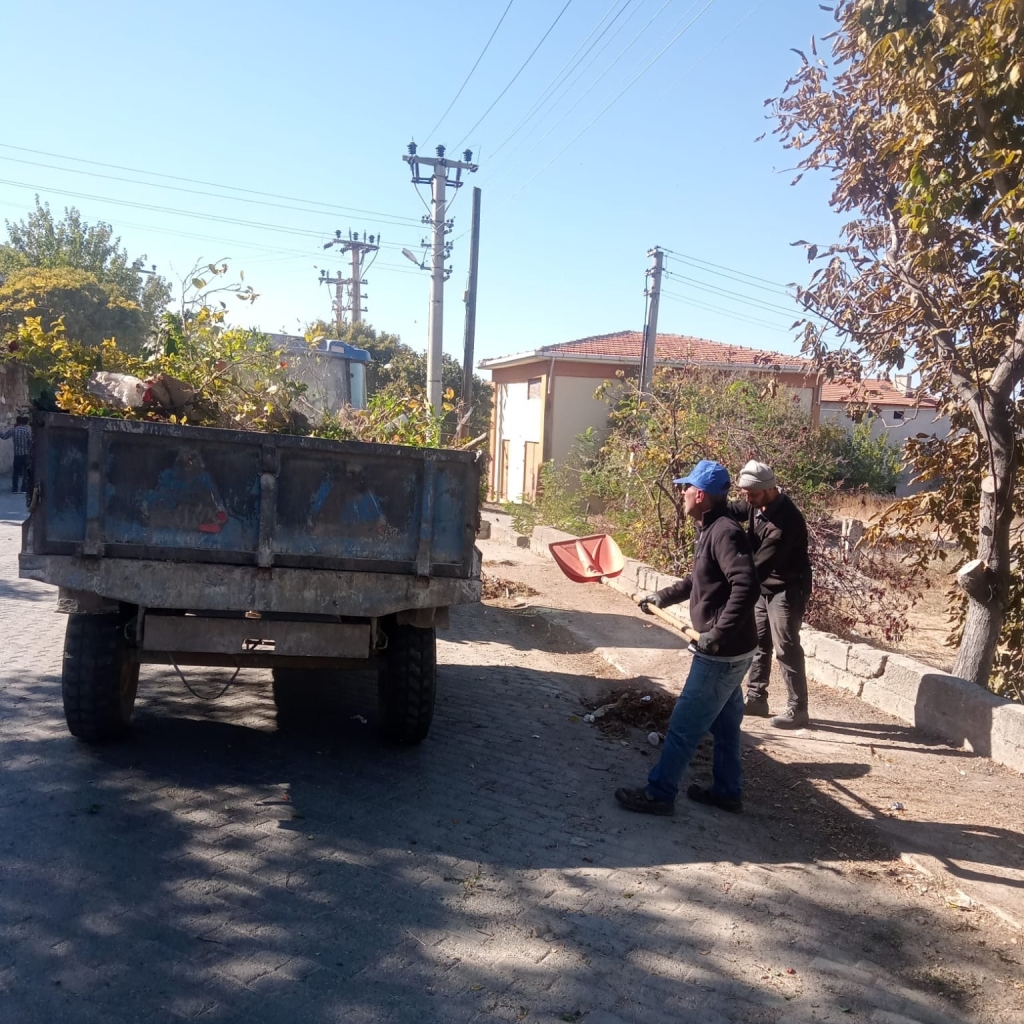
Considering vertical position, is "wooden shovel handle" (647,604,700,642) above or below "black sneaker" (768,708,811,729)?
above

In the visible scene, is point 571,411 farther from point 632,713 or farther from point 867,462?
point 632,713

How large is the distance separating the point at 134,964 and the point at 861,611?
24.4ft

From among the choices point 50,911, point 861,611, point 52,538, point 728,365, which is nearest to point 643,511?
point 861,611

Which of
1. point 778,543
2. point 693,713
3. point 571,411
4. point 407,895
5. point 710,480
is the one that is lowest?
point 407,895

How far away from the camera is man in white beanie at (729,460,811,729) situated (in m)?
6.13

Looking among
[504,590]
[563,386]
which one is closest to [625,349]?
[563,386]

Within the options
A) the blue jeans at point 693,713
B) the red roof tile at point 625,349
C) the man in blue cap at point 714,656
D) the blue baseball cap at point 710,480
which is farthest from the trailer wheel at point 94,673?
the red roof tile at point 625,349

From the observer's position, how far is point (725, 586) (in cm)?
477

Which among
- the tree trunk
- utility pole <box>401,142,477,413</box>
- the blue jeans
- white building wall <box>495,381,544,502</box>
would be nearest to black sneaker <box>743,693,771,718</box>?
the tree trunk

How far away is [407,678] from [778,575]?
271 cm

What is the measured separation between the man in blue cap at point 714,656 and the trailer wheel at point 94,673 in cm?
268

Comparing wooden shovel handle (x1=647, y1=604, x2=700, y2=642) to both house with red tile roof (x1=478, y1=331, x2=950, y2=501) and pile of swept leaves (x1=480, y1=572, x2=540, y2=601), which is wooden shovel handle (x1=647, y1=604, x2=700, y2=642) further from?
house with red tile roof (x1=478, y1=331, x2=950, y2=501)

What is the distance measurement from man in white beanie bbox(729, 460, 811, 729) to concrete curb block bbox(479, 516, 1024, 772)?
813 millimetres

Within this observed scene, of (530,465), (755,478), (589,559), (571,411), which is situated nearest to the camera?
(755,478)
